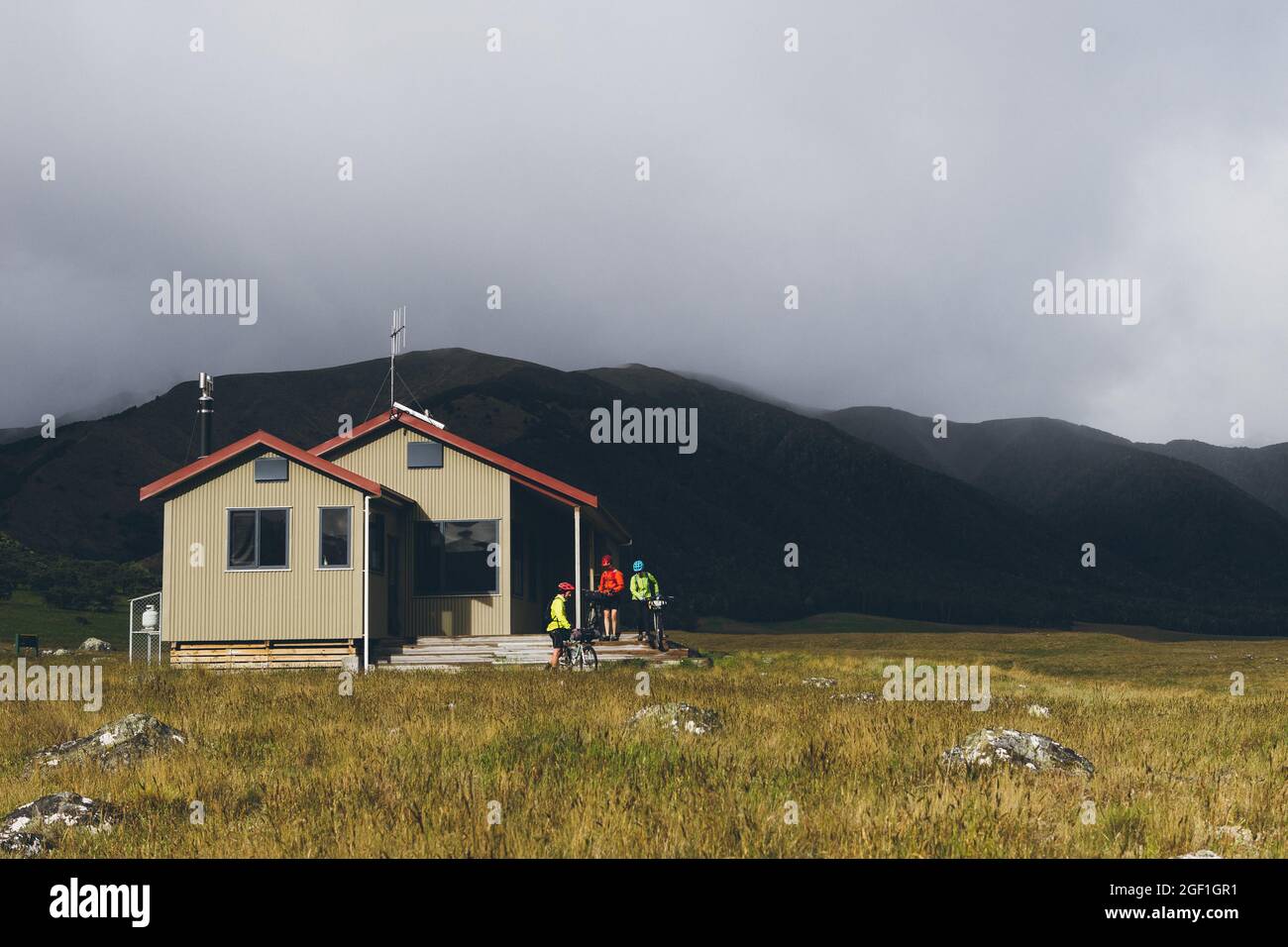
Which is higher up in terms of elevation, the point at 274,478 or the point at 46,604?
the point at 274,478

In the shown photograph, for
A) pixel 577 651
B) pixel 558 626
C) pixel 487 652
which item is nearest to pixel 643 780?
pixel 558 626

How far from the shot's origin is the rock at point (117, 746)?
32.6ft

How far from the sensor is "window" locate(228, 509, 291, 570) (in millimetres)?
26062

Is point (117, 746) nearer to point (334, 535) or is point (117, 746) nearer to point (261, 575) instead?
point (334, 535)

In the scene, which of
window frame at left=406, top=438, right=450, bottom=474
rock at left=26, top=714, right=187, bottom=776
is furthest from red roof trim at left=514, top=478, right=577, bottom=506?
rock at left=26, top=714, right=187, bottom=776

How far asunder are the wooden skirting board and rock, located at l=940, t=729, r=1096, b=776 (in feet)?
62.4

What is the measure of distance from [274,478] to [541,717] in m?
16.0

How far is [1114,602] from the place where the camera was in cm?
13975

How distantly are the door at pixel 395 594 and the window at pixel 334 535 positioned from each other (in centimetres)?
210

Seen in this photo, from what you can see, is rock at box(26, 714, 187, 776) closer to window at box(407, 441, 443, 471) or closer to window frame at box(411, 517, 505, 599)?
window frame at box(411, 517, 505, 599)

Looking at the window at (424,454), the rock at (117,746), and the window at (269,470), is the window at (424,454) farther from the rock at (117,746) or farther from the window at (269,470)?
the rock at (117,746)

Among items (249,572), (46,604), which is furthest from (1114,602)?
(249,572)
